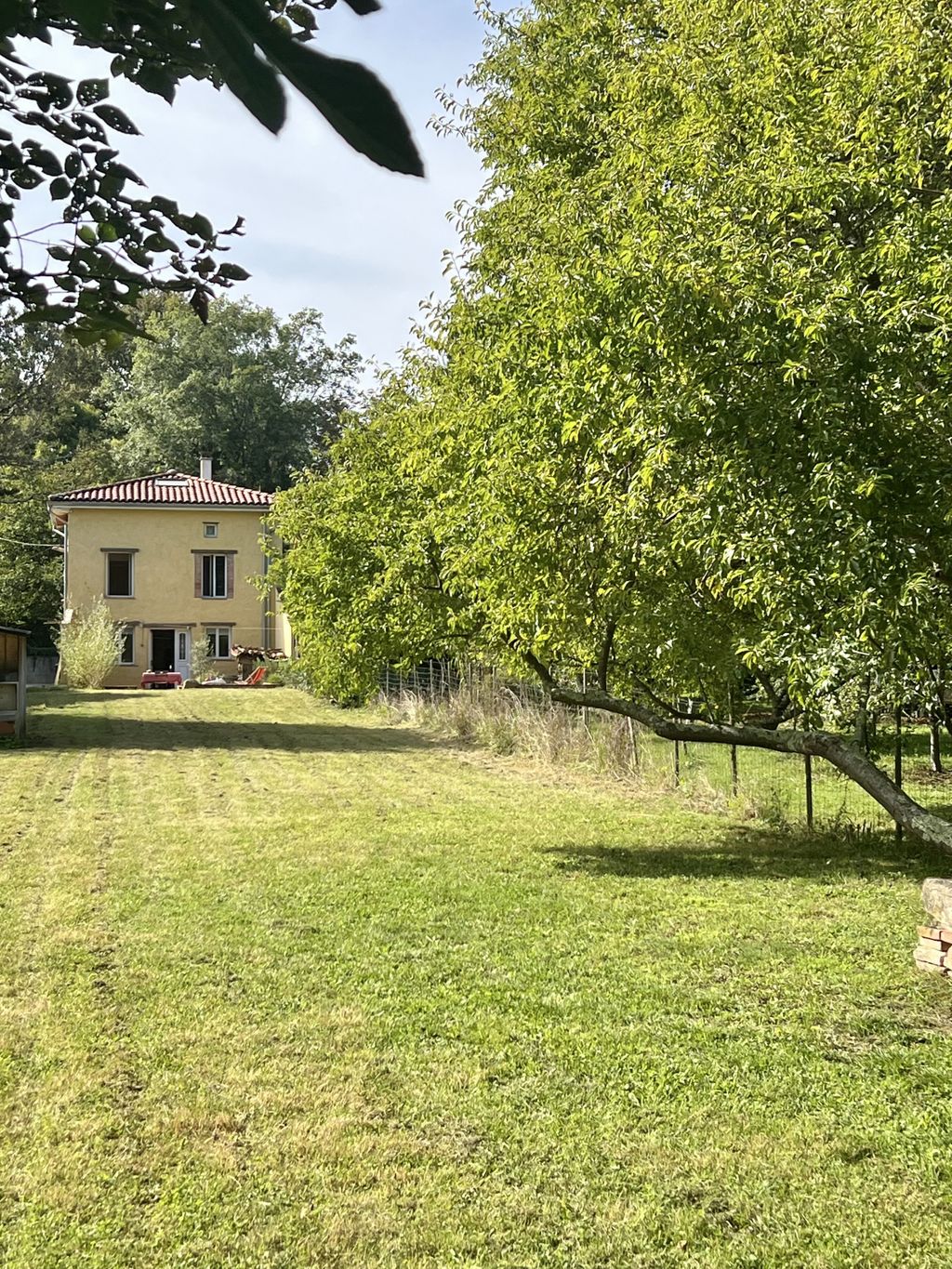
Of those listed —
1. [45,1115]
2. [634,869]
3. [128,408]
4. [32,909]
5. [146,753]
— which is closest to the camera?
[45,1115]

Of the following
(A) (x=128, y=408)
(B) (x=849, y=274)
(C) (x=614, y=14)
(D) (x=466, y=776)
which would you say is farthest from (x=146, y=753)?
(A) (x=128, y=408)

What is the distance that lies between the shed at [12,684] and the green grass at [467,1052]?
307 inches

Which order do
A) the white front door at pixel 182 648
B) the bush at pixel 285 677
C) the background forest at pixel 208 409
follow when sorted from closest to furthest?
the bush at pixel 285 677 → the white front door at pixel 182 648 → the background forest at pixel 208 409

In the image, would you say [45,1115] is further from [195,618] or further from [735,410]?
[195,618]

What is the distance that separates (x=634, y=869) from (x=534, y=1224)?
5.59 metres

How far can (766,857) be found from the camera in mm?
9398

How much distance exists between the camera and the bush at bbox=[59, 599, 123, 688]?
28.3 m

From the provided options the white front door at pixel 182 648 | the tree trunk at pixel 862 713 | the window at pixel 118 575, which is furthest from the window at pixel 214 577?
the tree trunk at pixel 862 713

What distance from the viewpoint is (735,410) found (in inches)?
250

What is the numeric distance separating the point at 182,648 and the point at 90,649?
496cm

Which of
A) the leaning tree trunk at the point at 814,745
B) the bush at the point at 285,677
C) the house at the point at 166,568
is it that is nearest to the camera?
the leaning tree trunk at the point at 814,745

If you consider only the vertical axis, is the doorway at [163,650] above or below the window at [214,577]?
below

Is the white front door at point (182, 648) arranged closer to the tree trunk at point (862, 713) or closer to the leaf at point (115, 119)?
the tree trunk at point (862, 713)

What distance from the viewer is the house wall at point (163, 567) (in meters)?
32.4
